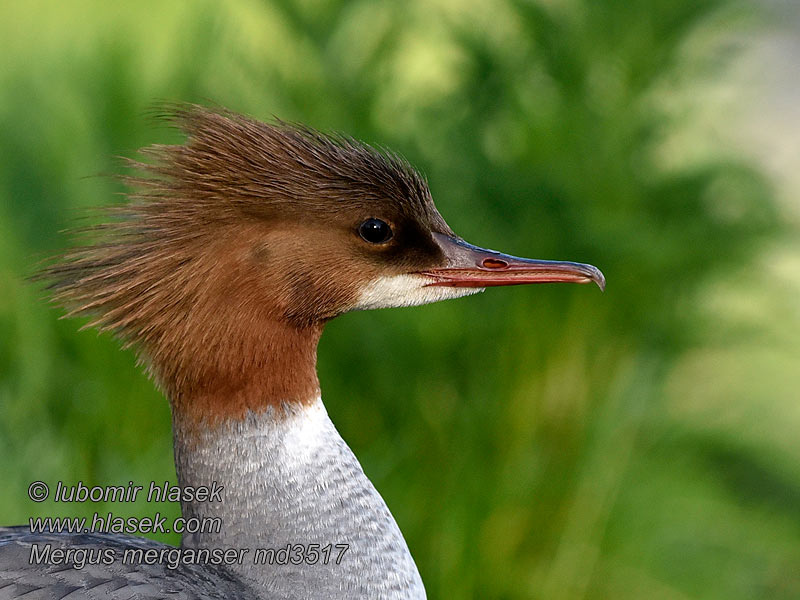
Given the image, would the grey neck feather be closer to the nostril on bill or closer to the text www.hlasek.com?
the text www.hlasek.com

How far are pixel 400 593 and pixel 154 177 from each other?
0.75 metres

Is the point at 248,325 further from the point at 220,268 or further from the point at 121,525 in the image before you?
the point at 121,525

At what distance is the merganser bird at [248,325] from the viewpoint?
1531 millimetres

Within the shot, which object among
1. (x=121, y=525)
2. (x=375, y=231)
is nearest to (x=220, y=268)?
(x=375, y=231)

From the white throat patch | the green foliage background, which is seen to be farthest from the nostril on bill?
the green foliage background

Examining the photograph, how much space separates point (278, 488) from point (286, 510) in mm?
35

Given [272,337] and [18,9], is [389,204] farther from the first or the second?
[18,9]

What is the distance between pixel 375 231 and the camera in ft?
5.30

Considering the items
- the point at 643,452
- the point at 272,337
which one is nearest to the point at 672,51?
the point at 643,452

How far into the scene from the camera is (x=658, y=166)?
3.11m

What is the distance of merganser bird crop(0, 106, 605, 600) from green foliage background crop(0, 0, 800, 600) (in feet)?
3.26

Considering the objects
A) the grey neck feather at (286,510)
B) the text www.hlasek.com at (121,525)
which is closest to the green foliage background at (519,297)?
the text www.hlasek.com at (121,525)

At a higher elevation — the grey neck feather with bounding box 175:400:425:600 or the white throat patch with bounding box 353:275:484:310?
the white throat patch with bounding box 353:275:484:310

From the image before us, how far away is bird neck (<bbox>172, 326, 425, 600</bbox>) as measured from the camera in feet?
5.11
